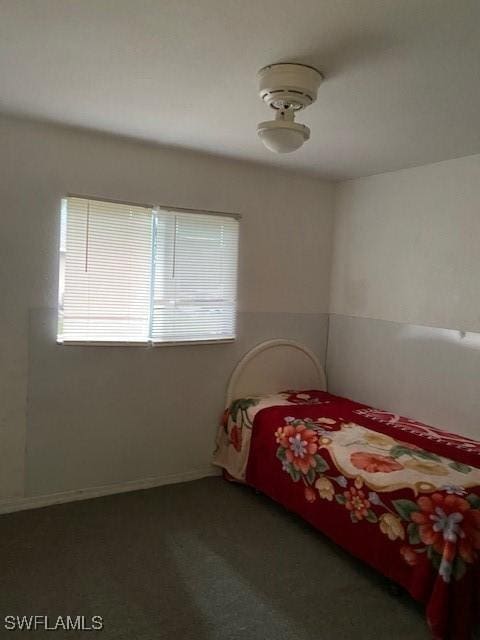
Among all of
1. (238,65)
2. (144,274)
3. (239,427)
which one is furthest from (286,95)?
(239,427)

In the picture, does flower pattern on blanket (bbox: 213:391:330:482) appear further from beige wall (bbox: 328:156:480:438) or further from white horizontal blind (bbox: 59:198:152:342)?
white horizontal blind (bbox: 59:198:152:342)

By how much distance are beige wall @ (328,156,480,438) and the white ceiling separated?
430 mm

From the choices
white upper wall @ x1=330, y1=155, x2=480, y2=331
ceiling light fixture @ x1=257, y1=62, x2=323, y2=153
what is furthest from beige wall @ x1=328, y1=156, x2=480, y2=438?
ceiling light fixture @ x1=257, y1=62, x2=323, y2=153

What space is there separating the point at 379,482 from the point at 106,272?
1.99 meters

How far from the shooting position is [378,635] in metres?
2.11

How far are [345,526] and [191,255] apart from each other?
1.93 m

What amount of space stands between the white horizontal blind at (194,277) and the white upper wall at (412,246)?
973mm

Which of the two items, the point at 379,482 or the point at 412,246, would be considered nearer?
the point at 379,482

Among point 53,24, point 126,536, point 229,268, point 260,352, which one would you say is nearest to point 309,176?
point 229,268

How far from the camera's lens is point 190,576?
244cm

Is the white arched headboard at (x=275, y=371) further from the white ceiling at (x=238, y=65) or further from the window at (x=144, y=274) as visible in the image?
the white ceiling at (x=238, y=65)

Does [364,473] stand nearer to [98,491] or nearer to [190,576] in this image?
[190,576]

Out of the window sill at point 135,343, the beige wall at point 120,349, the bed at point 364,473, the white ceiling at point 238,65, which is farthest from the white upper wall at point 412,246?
the window sill at point 135,343

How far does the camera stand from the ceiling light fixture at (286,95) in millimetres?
1923
